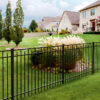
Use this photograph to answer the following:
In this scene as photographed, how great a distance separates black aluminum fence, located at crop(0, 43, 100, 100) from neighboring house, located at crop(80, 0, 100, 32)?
26223mm

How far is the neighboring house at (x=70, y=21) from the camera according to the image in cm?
4347

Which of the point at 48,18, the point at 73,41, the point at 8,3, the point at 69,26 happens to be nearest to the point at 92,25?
the point at 69,26

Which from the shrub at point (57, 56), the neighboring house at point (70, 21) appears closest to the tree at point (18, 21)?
the shrub at point (57, 56)

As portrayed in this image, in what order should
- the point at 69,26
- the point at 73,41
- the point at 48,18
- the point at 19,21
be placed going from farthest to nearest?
the point at 48,18 → the point at 69,26 → the point at 19,21 → the point at 73,41

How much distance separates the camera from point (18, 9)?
17.2 m

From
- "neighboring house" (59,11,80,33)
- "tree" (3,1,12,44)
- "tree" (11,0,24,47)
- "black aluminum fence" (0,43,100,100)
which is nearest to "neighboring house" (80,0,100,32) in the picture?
"neighboring house" (59,11,80,33)

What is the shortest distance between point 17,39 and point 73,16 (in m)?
30.4

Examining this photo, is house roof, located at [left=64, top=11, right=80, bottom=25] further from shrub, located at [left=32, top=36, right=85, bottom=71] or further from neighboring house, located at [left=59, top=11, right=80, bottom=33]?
shrub, located at [left=32, top=36, right=85, bottom=71]

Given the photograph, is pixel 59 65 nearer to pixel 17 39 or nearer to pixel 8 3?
pixel 17 39

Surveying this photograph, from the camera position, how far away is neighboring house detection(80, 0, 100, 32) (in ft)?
113

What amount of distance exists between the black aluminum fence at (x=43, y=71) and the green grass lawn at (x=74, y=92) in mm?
302

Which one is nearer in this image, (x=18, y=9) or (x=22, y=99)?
(x=22, y=99)

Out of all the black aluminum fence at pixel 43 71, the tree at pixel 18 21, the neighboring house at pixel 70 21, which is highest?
the neighboring house at pixel 70 21

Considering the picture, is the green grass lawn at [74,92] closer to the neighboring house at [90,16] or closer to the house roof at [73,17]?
the neighboring house at [90,16]
